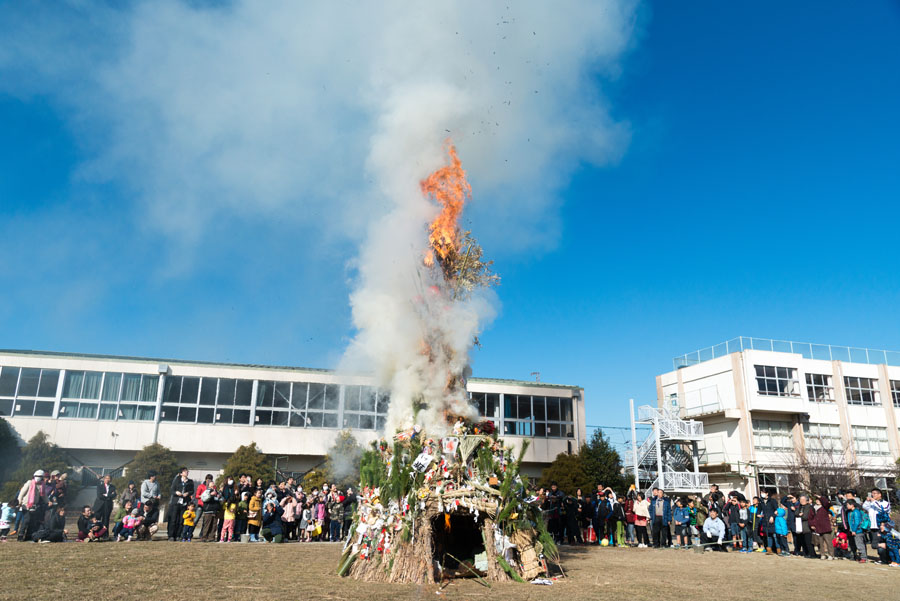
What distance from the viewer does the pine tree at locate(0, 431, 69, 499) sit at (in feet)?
90.4

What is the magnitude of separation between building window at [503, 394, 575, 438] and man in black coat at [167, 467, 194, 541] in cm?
2490

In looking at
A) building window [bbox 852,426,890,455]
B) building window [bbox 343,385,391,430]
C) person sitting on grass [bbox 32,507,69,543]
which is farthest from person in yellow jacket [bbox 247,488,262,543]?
building window [bbox 852,426,890,455]

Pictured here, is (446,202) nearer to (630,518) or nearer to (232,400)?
(630,518)

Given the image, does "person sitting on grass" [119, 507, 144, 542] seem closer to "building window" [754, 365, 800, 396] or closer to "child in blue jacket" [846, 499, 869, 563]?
"child in blue jacket" [846, 499, 869, 563]

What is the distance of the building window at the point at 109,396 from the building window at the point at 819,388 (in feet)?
140

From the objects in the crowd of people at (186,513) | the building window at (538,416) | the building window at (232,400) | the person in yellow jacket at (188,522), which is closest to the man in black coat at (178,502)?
the crowd of people at (186,513)

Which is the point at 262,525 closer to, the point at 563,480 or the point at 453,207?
the point at 453,207

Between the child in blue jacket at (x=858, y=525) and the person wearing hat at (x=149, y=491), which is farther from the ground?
the person wearing hat at (x=149, y=491)

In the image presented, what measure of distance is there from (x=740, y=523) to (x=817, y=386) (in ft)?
97.7

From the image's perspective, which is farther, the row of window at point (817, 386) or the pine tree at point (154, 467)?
the row of window at point (817, 386)

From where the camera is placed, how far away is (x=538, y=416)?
134 ft

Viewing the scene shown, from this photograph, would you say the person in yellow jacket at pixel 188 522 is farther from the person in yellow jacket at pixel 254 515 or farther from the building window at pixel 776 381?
the building window at pixel 776 381

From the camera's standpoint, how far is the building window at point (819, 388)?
43406mm

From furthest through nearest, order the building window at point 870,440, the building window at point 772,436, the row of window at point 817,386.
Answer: the building window at point 870,440 < the row of window at point 817,386 < the building window at point 772,436
